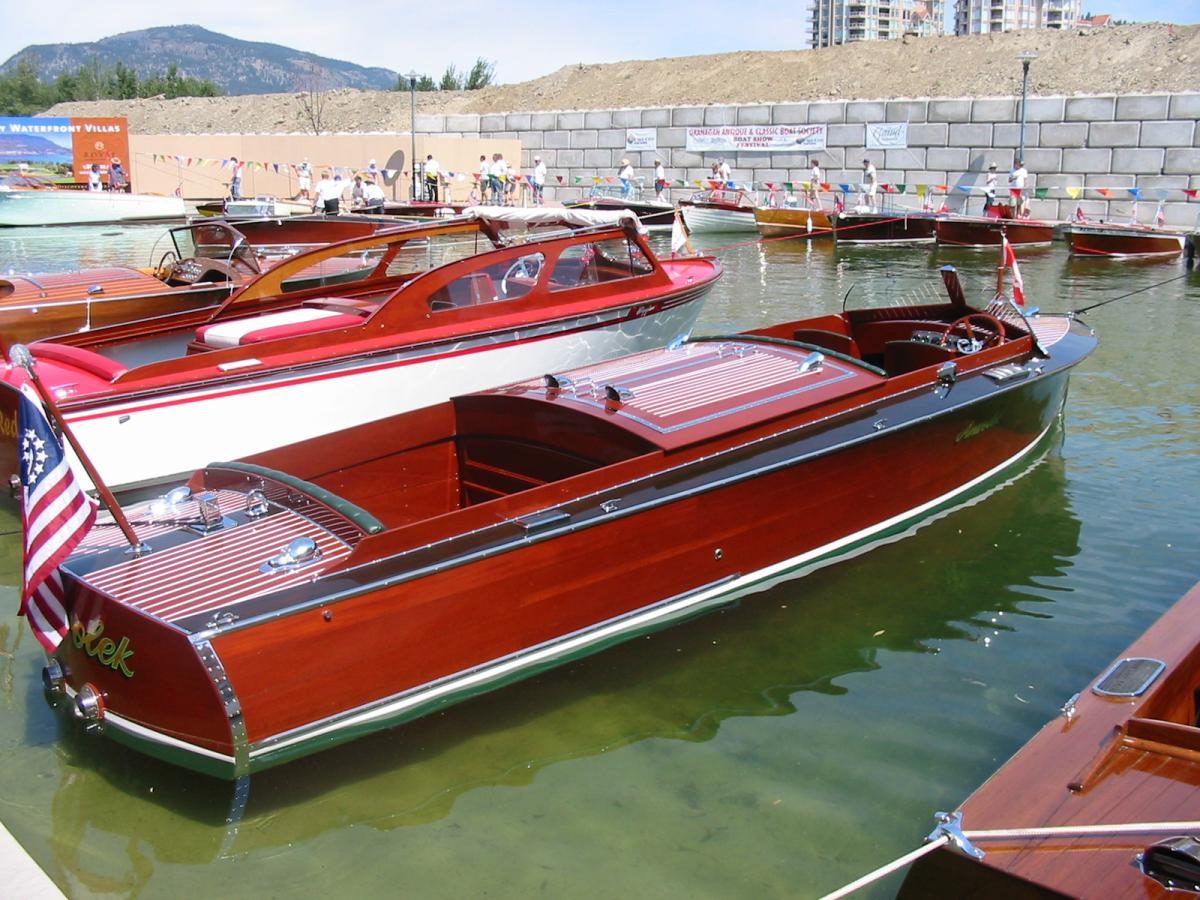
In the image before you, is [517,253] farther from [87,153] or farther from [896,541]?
[87,153]

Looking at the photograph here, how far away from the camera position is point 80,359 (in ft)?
24.3

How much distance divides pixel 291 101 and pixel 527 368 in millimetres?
45621

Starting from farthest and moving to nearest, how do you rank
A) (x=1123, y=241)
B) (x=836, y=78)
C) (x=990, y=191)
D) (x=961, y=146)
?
(x=836, y=78)
(x=961, y=146)
(x=990, y=191)
(x=1123, y=241)

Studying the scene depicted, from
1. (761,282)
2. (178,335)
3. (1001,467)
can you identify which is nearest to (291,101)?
(761,282)

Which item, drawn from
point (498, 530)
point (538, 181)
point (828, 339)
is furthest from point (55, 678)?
point (538, 181)

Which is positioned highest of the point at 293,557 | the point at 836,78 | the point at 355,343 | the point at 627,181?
the point at 836,78

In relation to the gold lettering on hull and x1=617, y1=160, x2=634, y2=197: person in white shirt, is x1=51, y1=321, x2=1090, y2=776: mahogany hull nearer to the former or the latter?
the gold lettering on hull

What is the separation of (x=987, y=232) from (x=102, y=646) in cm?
2030

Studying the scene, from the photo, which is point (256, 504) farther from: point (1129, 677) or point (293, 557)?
point (1129, 677)

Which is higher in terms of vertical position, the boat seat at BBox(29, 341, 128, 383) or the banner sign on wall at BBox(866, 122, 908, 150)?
the banner sign on wall at BBox(866, 122, 908, 150)

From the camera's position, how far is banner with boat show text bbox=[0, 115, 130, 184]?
37.6m

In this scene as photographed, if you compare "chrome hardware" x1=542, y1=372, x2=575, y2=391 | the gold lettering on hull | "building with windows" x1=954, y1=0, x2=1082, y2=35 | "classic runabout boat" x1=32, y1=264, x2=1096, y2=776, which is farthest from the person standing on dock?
"building with windows" x1=954, y1=0, x2=1082, y2=35

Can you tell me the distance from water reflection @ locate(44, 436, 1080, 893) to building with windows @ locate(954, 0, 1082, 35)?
595ft

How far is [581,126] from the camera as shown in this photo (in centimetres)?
3597
